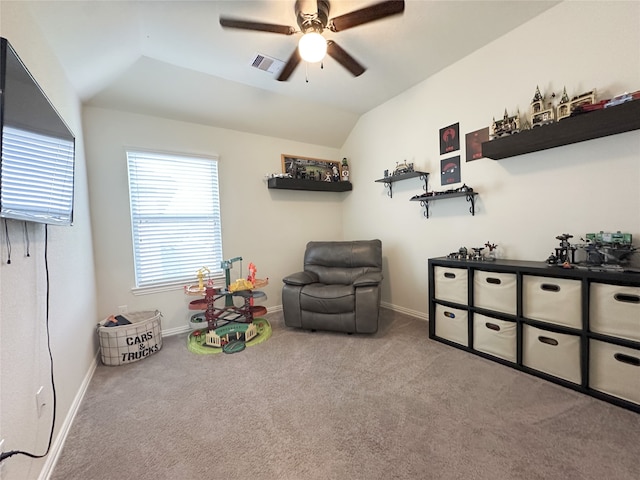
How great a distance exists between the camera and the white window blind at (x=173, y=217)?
2.87 metres

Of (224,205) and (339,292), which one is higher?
(224,205)

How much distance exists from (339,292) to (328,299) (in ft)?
0.45

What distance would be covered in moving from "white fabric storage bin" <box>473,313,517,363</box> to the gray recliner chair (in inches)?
34.9

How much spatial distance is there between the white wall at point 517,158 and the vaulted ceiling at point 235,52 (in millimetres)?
224

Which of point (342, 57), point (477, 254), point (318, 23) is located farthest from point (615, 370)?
point (318, 23)

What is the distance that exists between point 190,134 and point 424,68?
2.73 meters

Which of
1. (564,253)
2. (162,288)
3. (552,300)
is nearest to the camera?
(552,300)

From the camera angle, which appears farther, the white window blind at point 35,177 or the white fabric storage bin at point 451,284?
the white fabric storage bin at point 451,284

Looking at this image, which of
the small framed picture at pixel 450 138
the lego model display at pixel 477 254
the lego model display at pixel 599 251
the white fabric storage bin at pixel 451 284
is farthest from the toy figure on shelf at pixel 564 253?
the small framed picture at pixel 450 138

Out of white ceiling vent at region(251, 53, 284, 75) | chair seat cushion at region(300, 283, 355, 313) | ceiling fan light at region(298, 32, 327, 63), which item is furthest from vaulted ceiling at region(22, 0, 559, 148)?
chair seat cushion at region(300, 283, 355, 313)

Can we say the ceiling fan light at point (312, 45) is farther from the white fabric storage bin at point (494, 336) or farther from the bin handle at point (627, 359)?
the bin handle at point (627, 359)

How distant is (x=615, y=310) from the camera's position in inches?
63.7

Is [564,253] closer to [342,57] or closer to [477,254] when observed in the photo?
[477,254]

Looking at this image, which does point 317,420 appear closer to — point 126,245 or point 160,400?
point 160,400
